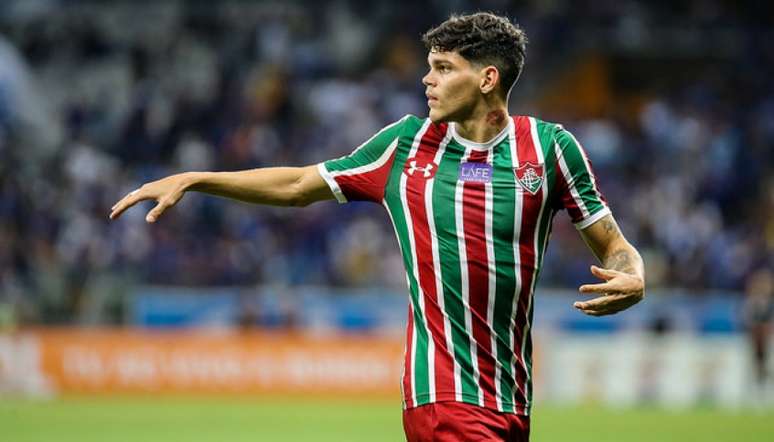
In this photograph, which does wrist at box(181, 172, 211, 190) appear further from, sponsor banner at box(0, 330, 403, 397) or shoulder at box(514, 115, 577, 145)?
sponsor banner at box(0, 330, 403, 397)

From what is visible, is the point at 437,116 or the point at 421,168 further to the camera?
the point at 421,168

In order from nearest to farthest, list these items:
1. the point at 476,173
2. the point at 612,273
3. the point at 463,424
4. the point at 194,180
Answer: the point at 612,273, the point at 463,424, the point at 194,180, the point at 476,173

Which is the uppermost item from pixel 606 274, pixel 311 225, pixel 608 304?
pixel 311 225

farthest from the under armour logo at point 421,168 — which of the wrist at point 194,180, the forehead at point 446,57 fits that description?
the wrist at point 194,180

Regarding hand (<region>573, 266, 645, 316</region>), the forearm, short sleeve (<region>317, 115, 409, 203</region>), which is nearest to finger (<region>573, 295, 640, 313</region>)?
hand (<region>573, 266, 645, 316</region>)

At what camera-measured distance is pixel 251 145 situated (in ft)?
71.7

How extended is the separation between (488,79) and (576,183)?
0.54 m

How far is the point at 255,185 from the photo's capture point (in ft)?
18.0

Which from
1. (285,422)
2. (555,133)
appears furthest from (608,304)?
(285,422)

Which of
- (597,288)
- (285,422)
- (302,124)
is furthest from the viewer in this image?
(302,124)

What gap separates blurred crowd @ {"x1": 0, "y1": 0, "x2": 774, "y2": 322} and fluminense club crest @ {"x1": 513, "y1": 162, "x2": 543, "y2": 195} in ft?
45.5

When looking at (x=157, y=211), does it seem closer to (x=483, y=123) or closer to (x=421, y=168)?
(x=421, y=168)

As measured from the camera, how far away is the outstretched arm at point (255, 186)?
5266 mm

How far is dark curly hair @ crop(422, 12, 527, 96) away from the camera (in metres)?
5.40
